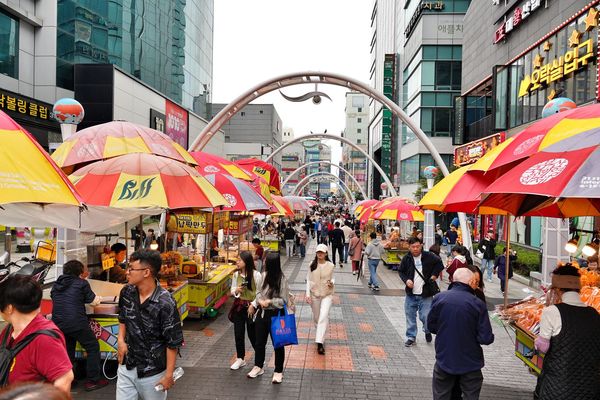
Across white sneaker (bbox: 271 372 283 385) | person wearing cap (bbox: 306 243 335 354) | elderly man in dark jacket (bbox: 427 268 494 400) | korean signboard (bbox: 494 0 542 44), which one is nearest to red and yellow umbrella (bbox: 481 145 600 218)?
elderly man in dark jacket (bbox: 427 268 494 400)

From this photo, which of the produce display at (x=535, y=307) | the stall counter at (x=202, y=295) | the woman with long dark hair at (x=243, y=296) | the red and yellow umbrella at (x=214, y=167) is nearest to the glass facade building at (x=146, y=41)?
the red and yellow umbrella at (x=214, y=167)

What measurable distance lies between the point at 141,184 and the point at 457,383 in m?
4.84

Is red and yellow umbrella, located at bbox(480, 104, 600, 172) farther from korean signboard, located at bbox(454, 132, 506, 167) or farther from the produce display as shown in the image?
korean signboard, located at bbox(454, 132, 506, 167)

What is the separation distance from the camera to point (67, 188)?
349 centimetres

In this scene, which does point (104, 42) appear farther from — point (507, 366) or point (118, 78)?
→ point (507, 366)

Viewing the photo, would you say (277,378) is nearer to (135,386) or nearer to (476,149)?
(135,386)

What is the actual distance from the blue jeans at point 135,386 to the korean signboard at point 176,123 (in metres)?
31.9

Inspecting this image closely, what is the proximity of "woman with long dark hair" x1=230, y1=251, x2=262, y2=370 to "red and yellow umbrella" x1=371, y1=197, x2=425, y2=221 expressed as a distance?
9.69 meters

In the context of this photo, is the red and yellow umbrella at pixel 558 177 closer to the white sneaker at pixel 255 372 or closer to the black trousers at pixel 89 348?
the white sneaker at pixel 255 372

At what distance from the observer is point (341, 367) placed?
691 cm

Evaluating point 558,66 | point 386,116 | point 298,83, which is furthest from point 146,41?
point 386,116

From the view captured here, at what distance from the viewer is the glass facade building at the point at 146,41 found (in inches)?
997

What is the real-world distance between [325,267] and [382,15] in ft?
220

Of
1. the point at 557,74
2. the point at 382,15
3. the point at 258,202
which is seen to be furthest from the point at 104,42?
the point at 382,15
